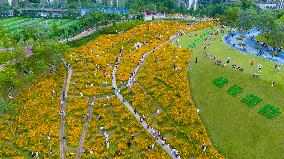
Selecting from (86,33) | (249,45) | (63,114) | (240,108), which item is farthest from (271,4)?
(63,114)

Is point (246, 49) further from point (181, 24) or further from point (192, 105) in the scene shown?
point (181, 24)

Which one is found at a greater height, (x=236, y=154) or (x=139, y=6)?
(x=139, y=6)

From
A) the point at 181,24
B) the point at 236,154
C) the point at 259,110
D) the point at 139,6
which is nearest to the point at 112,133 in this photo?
the point at 236,154

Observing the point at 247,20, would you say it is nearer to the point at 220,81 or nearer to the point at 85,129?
the point at 220,81

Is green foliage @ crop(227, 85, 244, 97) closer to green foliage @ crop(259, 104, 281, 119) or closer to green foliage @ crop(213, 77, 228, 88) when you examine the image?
green foliage @ crop(213, 77, 228, 88)

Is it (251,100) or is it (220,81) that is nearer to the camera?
(251,100)

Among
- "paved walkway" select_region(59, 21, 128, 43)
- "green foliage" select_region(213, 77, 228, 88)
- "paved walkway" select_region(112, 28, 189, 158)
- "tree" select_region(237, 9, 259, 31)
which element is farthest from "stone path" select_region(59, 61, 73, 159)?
"tree" select_region(237, 9, 259, 31)
